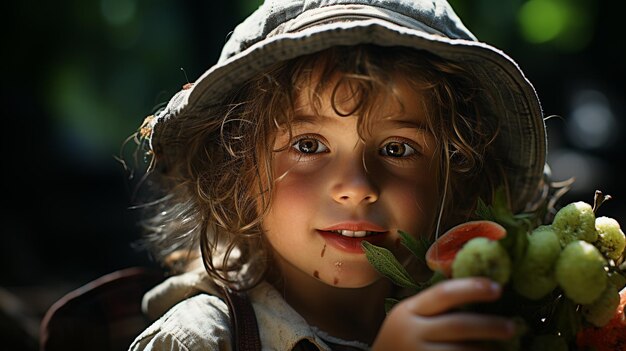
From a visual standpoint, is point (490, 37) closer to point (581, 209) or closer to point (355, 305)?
point (355, 305)

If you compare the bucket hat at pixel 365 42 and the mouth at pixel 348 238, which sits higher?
the bucket hat at pixel 365 42

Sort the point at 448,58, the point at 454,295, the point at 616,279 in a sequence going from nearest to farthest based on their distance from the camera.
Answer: the point at 454,295 < the point at 616,279 < the point at 448,58

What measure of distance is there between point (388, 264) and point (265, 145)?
29cm

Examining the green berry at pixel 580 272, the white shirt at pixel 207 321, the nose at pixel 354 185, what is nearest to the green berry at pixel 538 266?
the green berry at pixel 580 272

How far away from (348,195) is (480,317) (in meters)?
0.34

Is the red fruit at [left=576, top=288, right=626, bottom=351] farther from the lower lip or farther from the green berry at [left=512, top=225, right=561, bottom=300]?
the lower lip

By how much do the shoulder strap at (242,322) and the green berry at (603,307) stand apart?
1.55 feet

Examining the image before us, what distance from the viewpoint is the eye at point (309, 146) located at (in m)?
1.07

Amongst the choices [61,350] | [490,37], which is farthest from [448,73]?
[490,37]

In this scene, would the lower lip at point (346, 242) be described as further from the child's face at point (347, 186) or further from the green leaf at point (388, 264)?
the green leaf at point (388, 264)

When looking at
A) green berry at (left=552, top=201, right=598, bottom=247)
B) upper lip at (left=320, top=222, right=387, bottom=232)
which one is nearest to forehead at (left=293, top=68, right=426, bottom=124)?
upper lip at (left=320, top=222, right=387, bottom=232)

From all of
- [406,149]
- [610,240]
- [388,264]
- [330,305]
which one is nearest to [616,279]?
[610,240]

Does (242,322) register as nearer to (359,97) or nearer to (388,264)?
(388,264)

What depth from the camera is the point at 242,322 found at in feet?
3.58
